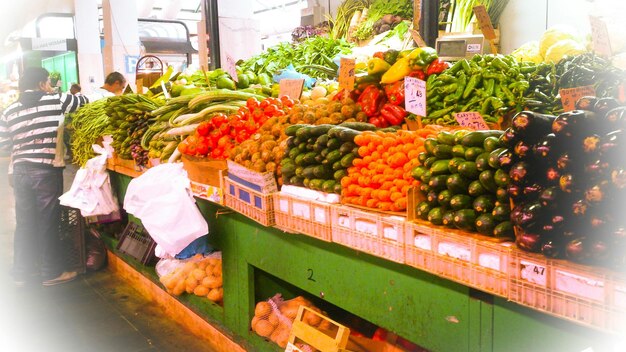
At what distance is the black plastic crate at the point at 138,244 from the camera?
16.1ft

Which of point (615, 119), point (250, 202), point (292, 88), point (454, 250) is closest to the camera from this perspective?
point (615, 119)

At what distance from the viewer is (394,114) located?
3.26 m

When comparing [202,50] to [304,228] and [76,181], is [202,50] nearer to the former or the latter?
[76,181]

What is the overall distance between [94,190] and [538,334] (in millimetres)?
4791

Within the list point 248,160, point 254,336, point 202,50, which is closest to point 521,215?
point 248,160

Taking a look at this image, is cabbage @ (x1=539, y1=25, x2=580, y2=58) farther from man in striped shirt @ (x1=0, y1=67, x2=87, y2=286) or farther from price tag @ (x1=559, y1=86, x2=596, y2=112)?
man in striped shirt @ (x1=0, y1=67, x2=87, y2=286)

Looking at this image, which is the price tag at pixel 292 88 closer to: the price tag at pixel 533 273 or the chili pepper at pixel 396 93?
the chili pepper at pixel 396 93

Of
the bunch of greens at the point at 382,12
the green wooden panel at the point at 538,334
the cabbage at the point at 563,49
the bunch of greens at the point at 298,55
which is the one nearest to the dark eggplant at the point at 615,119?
the green wooden panel at the point at 538,334

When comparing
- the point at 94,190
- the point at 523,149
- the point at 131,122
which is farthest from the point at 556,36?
the point at 94,190

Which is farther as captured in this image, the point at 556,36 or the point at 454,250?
the point at 556,36

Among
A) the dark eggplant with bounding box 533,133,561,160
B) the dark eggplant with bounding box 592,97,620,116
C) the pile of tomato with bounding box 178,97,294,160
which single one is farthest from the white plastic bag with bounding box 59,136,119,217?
the dark eggplant with bounding box 592,97,620,116

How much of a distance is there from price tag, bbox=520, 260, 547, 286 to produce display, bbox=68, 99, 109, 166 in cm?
504

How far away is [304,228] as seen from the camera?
269cm

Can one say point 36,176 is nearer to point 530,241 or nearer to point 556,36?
point 556,36
